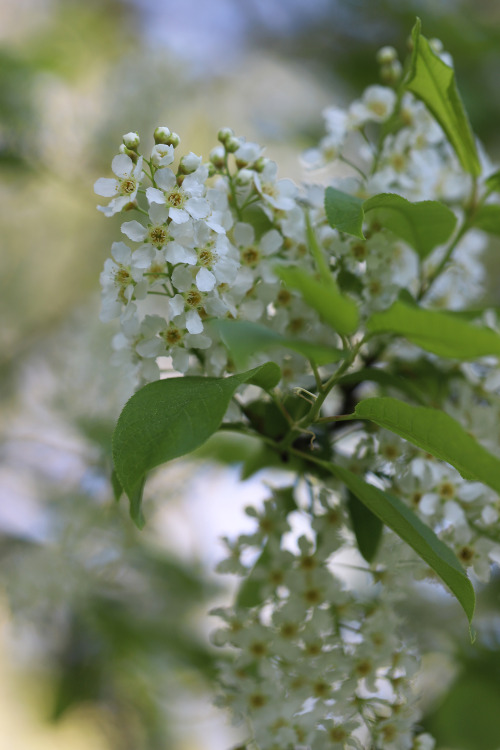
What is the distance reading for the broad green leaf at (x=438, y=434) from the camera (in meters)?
0.37

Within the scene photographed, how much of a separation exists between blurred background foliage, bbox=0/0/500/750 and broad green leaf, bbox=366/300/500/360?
1.76 ft

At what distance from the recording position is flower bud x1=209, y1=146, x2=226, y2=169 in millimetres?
531

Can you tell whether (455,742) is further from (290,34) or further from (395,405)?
(290,34)

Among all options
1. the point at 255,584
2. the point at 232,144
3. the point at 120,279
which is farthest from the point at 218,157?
the point at 255,584

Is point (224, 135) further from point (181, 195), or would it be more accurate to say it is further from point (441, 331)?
point (441, 331)

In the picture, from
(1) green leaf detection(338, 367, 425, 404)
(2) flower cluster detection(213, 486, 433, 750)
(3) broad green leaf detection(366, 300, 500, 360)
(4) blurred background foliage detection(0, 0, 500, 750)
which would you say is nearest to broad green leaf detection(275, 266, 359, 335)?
(3) broad green leaf detection(366, 300, 500, 360)

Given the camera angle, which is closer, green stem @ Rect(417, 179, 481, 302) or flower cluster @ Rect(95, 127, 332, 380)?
flower cluster @ Rect(95, 127, 332, 380)

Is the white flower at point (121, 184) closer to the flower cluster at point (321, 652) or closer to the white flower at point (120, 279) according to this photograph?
the white flower at point (120, 279)

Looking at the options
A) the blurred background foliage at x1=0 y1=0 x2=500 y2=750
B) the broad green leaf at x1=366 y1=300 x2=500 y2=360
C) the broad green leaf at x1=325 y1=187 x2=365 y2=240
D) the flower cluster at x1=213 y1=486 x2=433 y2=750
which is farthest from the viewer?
the blurred background foliage at x1=0 y1=0 x2=500 y2=750

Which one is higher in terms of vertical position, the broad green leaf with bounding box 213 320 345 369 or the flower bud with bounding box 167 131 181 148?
the broad green leaf with bounding box 213 320 345 369

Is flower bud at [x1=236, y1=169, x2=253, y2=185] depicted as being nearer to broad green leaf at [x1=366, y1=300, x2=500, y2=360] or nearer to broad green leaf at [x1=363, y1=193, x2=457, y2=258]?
broad green leaf at [x1=363, y1=193, x2=457, y2=258]

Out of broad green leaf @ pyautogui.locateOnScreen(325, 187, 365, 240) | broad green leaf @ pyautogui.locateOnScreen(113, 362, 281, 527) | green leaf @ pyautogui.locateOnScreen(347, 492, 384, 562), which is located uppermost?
broad green leaf @ pyautogui.locateOnScreen(325, 187, 365, 240)

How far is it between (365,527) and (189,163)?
284 mm

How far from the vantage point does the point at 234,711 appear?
1.97ft
